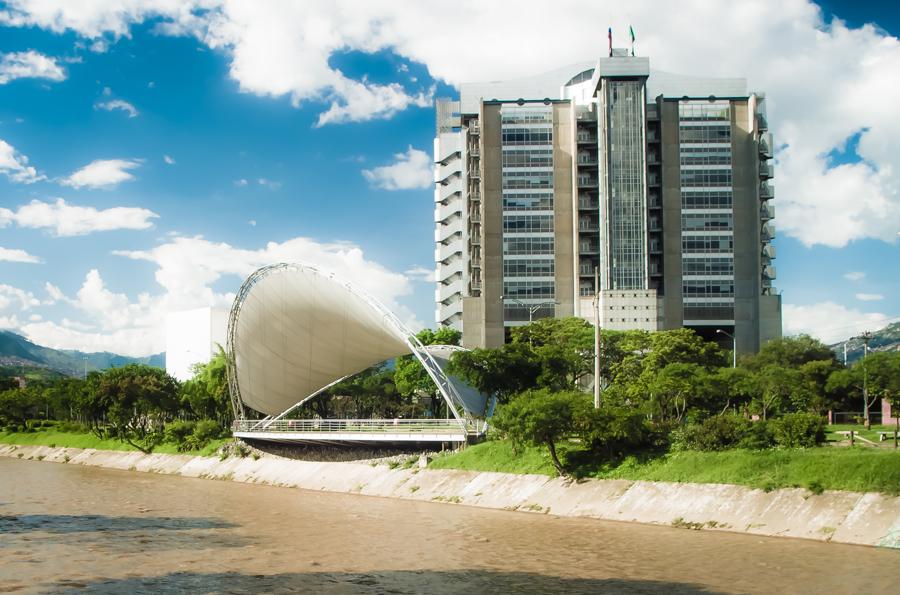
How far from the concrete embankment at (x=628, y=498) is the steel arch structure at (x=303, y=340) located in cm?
939

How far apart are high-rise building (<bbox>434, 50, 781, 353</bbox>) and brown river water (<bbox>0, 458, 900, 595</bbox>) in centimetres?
6549

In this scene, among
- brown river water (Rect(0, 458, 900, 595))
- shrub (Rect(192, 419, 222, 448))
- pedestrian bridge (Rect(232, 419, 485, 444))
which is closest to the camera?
brown river water (Rect(0, 458, 900, 595))

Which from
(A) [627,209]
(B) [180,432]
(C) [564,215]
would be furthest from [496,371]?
(C) [564,215]

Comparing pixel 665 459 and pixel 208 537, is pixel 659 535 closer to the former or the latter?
pixel 665 459

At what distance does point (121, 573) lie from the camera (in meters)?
26.8

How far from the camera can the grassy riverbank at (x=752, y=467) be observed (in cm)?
3219

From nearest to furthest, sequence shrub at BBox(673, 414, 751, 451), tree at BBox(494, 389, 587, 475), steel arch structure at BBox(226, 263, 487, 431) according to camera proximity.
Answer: shrub at BBox(673, 414, 751, 451) → tree at BBox(494, 389, 587, 475) → steel arch structure at BBox(226, 263, 487, 431)

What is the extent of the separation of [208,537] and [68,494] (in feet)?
74.6

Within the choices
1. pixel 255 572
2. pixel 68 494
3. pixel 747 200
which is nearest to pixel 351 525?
pixel 255 572

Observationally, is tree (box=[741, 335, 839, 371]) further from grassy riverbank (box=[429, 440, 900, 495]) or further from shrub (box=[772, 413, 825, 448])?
shrub (box=[772, 413, 825, 448])

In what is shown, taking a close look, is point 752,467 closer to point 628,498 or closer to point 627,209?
point 628,498

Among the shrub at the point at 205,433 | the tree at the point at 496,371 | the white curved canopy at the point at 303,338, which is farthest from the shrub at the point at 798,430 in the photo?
the shrub at the point at 205,433

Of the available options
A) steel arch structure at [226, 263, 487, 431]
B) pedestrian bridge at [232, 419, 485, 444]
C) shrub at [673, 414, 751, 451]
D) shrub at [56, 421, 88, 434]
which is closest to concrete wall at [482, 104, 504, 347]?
steel arch structure at [226, 263, 487, 431]

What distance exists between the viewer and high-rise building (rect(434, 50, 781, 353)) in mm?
105938
